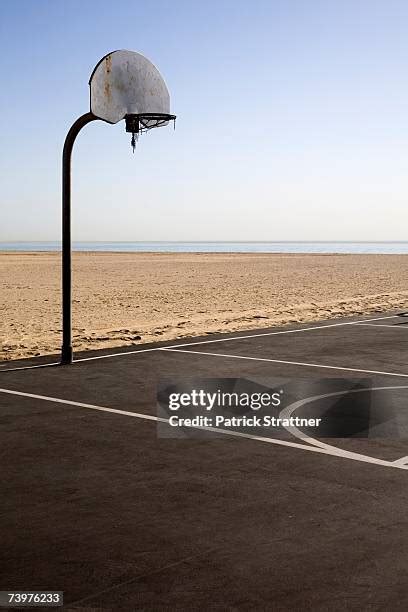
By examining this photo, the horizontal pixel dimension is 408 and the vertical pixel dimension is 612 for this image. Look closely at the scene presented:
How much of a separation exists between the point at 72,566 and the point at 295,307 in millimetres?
22843

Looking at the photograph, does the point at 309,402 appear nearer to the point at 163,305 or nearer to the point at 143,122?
the point at 143,122

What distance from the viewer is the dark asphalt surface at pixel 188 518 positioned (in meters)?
4.94

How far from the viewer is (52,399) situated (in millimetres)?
10930

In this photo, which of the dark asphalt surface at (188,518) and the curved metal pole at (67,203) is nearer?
the dark asphalt surface at (188,518)

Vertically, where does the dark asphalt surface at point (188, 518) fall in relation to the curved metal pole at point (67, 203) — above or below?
below

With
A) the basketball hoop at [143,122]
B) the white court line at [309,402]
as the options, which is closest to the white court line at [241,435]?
the white court line at [309,402]

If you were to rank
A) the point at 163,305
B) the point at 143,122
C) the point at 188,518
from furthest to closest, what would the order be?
the point at 163,305 < the point at 143,122 < the point at 188,518

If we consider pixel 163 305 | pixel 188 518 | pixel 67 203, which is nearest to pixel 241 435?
pixel 188 518

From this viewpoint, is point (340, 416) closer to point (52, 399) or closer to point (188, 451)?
point (188, 451)

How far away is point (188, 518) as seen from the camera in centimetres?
620

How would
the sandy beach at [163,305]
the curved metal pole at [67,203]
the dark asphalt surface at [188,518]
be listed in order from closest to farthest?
the dark asphalt surface at [188,518] → the curved metal pole at [67,203] → the sandy beach at [163,305]

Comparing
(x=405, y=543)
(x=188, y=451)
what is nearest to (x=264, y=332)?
(x=188, y=451)

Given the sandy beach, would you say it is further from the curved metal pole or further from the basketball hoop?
the basketball hoop

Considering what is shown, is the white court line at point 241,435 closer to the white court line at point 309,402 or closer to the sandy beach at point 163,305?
the white court line at point 309,402
